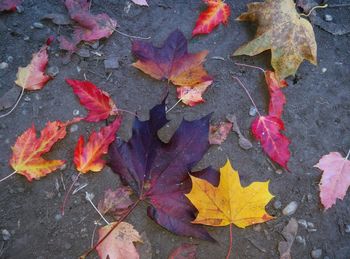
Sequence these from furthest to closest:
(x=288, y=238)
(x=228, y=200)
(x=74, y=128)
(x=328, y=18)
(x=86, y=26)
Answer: (x=328, y=18) → (x=86, y=26) → (x=74, y=128) → (x=288, y=238) → (x=228, y=200)

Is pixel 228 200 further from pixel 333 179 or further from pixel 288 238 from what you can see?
pixel 333 179

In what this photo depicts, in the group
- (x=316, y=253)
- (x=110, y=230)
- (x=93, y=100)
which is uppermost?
(x=93, y=100)

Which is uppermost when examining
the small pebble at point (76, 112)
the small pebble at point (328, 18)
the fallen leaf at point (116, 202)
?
the small pebble at point (328, 18)

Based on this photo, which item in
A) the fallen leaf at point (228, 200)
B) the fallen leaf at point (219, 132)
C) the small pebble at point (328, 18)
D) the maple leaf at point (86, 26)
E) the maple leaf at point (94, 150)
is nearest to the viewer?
the fallen leaf at point (228, 200)

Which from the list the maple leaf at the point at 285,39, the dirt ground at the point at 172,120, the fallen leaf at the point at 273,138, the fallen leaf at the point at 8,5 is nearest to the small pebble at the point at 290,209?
the dirt ground at the point at 172,120

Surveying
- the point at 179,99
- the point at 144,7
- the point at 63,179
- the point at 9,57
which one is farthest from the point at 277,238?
the point at 9,57

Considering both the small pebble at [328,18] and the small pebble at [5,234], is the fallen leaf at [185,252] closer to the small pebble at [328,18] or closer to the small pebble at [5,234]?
the small pebble at [5,234]

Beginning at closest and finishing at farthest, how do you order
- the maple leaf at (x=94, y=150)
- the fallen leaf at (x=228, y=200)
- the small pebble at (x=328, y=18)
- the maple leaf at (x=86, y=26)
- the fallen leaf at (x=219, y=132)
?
the fallen leaf at (x=228, y=200) < the maple leaf at (x=94, y=150) < the fallen leaf at (x=219, y=132) < the maple leaf at (x=86, y=26) < the small pebble at (x=328, y=18)

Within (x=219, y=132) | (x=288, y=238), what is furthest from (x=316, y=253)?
(x=219, y=132)
